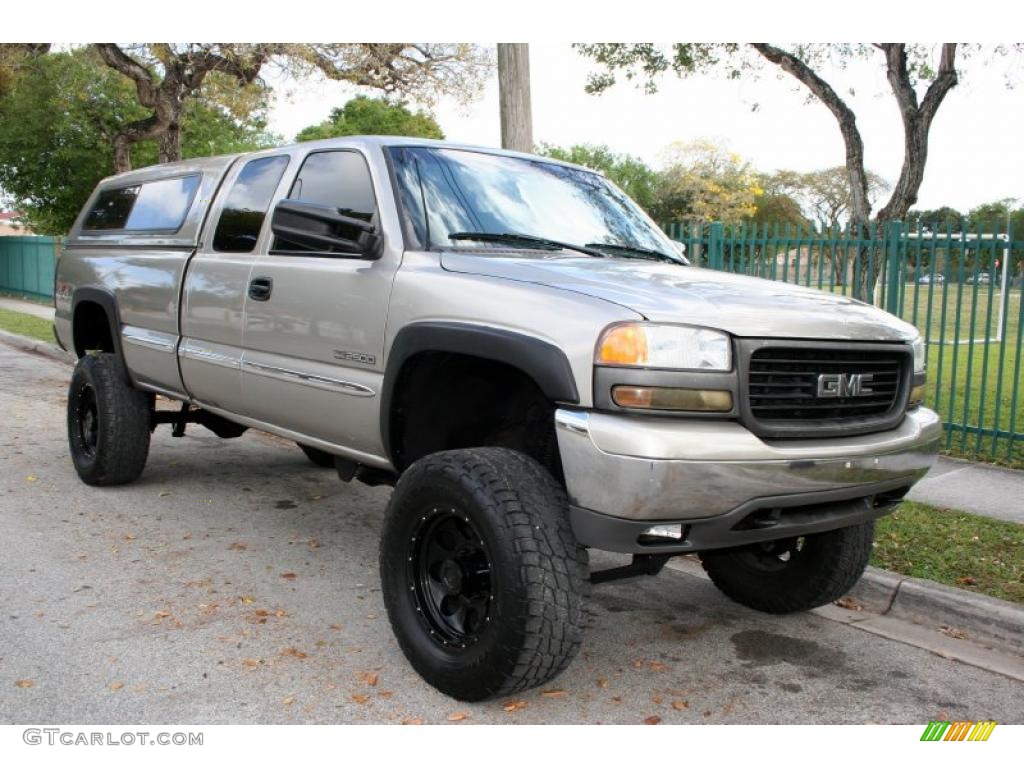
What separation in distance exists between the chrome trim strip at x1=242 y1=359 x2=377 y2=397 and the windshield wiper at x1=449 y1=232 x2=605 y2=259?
73cm

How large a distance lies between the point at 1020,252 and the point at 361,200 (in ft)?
18.9

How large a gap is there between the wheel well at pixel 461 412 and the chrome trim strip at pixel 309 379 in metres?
0.20

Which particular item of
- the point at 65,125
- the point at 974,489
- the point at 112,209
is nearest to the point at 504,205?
the point at 112,209

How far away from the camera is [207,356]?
508 cm

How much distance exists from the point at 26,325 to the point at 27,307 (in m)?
5.90

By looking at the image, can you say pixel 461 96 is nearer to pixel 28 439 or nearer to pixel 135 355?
pixel 28 439

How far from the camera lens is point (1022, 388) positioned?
11.5 m

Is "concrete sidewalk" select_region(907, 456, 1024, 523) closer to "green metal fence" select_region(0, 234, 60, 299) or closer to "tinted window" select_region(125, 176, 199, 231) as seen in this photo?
"tinted window" select_region(125, 176, 199, 231)

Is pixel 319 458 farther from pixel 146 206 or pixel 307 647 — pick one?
pixel 307 647

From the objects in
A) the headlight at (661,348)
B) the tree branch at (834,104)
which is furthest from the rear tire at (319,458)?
the tree branch at (834,104)

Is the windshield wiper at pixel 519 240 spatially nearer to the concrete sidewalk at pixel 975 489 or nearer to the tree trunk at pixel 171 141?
the concrete sidewalk at pixel 975 489

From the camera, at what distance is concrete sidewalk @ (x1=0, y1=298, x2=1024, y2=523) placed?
6.21 metres

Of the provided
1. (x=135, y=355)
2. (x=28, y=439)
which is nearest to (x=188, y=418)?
(x=135, y=355)

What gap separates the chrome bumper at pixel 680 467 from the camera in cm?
294
